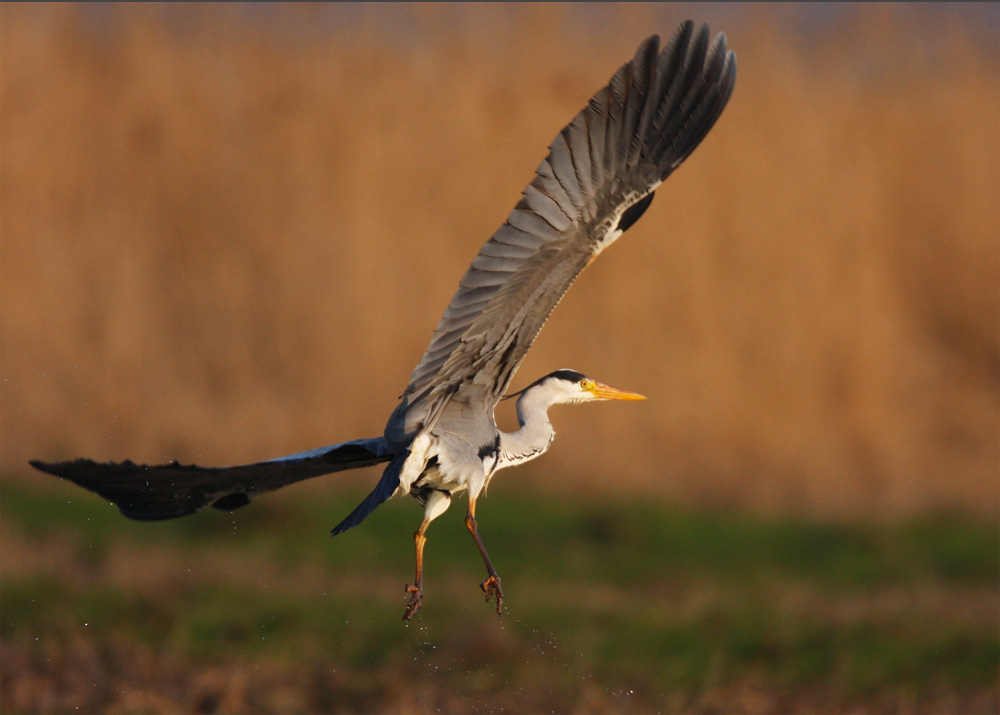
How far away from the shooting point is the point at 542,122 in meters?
10.2

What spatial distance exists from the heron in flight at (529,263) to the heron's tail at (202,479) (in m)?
0.01

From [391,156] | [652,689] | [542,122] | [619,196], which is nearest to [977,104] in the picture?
[542,122]

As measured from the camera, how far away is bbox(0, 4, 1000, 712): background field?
904 cm

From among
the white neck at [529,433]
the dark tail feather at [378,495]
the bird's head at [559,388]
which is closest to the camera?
the dark tail feather at [378,495]

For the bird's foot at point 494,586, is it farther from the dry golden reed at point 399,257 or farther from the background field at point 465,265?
the dry golden reed at point 399,257

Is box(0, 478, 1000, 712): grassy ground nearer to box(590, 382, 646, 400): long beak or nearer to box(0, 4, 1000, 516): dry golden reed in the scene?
box(0, 4, 1000, 516): dry golden reed

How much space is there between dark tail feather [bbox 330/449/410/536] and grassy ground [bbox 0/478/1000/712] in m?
2.10

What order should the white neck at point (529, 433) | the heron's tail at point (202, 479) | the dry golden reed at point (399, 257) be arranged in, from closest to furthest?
1. the heron's tail at point (202, 479)
2. the white neck at point (529, 433)
3. the dry golden reed at point (399, 257)

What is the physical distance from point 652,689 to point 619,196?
3250 millimetres

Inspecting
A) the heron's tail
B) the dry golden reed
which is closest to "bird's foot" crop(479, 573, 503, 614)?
the heron's tail

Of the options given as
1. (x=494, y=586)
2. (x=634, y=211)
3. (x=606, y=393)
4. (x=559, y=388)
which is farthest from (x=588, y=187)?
(x=494, y=586)

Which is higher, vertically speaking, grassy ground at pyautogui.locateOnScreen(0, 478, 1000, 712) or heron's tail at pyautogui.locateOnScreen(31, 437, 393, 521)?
heron's tail at pyautogui.locateOnScreen(31, 437, 393, 521)

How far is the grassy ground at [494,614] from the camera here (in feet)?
19.3

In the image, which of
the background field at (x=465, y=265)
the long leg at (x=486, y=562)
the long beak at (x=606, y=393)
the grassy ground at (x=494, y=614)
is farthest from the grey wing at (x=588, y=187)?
the background field at (x=465, y=265)
